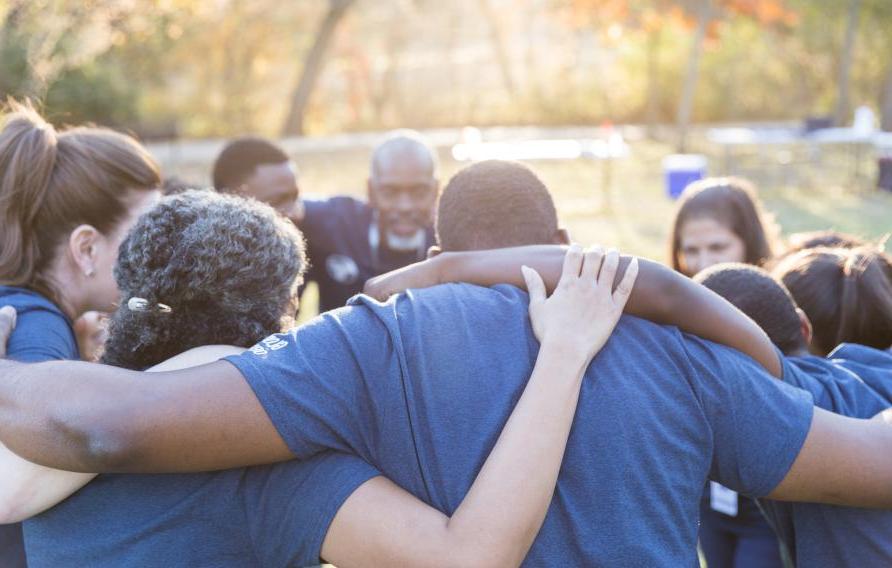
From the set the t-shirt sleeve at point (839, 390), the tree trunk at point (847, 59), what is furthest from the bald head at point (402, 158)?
the tree trunk at point (847, 59)

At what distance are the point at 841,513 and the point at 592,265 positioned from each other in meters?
0.83

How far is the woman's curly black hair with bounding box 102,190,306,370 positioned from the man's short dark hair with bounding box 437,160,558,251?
421mm

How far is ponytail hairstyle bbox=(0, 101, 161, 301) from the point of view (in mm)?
2502

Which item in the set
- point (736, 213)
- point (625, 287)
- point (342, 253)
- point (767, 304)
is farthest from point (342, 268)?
point (625, 287)

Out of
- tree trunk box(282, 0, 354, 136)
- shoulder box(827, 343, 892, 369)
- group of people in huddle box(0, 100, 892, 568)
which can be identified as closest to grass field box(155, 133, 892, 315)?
tree trunk box(282, 0, 354, 136)

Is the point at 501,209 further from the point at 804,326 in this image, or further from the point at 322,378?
the point at 804,326

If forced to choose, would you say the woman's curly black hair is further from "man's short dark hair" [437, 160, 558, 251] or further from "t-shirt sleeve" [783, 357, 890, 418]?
"t-shirt sleeve" [783, 357, 890, 418]

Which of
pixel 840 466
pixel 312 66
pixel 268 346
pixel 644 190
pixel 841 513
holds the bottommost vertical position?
pixel 644 190

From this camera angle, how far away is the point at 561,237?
226 centimetres

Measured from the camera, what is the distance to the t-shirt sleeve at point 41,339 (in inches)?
83.4

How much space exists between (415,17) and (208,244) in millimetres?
28162

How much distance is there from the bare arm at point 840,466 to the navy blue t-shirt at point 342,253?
10.0 ft

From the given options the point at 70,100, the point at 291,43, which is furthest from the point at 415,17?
the point at 70,100

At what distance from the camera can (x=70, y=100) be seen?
18.1 m
